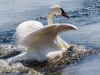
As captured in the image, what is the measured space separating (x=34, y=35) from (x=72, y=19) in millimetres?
6984

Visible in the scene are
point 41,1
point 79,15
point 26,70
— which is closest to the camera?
point 26,70

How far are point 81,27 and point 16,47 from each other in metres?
4.52

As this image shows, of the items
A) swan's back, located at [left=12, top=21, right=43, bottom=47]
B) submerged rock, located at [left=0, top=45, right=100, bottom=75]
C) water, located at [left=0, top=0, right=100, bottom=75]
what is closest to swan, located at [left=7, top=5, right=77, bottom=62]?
submerged rock, located at [left=0, top=45, right=100, bottom=75]

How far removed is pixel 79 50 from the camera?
10023 millimetres

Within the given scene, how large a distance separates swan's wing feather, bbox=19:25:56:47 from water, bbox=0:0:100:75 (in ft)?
3.61

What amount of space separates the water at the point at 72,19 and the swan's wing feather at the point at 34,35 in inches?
43.3

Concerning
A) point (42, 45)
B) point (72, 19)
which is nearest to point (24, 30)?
point (42, 45)

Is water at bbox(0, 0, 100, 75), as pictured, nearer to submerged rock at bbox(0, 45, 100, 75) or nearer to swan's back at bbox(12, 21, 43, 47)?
submerged rock at bbox(0, 45, 100, 75)

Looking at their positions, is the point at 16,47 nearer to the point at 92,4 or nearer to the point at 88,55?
the point at 88,55

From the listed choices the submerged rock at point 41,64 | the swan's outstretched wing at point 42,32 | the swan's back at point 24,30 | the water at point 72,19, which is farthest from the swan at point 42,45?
the water at point 72,19

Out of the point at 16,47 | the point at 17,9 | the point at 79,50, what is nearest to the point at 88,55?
the point at 79,50

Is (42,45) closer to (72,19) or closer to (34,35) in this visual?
(34,35)

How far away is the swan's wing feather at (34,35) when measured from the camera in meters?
8.36

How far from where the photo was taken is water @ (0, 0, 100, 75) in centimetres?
845
